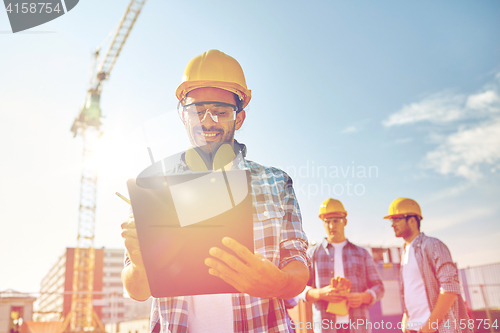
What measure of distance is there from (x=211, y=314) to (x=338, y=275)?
3995mm

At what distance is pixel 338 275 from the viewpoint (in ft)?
17.3

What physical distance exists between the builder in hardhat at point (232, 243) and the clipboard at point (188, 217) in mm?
61

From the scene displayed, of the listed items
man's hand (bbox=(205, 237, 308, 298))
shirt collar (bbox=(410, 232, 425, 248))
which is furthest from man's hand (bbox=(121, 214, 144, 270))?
shirt collar (bbox=(410, 232, 425, 248))

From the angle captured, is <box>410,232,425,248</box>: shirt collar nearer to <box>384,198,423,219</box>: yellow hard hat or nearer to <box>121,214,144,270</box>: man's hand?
<box>384,198,423,219</box>: yellow hard hat

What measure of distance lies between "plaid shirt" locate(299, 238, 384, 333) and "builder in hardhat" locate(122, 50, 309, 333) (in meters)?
3.58

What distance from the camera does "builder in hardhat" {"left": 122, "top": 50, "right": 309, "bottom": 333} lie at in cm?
124

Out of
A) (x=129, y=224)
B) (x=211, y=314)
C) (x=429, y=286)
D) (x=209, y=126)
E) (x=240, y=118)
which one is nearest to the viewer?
(x=129, y=224)

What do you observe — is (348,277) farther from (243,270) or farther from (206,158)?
(243,270)

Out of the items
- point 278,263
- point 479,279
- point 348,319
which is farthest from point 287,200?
A: point 479,279

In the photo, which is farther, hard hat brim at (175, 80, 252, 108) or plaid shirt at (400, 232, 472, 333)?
plaid shirt at (400, 232, 472, 333)

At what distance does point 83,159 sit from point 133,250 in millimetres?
52850

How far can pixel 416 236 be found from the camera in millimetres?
5188

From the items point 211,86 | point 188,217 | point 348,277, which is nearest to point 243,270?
point 188,217

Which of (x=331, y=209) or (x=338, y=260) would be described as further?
(x=331, y=209)
